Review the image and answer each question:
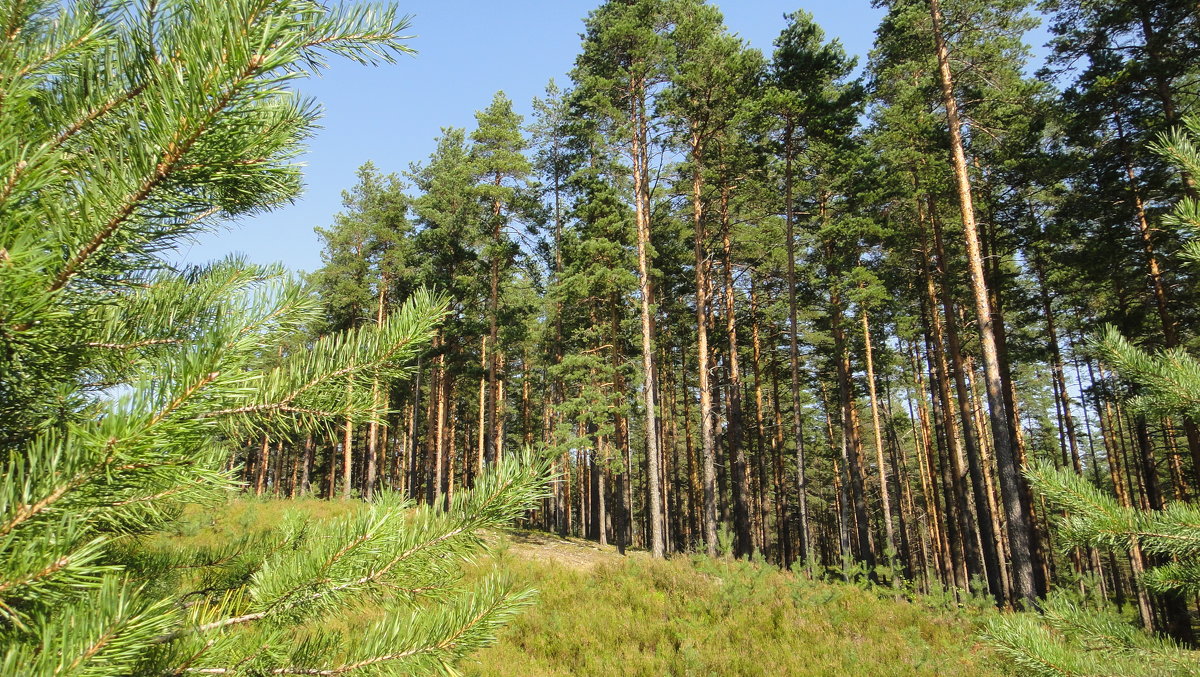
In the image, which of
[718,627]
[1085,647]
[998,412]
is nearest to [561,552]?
[718,627]

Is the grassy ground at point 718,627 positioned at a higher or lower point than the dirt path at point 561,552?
higher

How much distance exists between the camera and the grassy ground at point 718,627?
7906 mm

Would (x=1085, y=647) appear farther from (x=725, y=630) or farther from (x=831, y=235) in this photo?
(x=831, y=235)

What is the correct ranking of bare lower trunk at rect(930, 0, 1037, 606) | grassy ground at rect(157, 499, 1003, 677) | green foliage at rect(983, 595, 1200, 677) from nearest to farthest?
1. green foliage at rect(983, 595, 1200, 677)
2. grassy ground at rect(157, 499, 1003, 677)
3. bare lower trunk at rect(930, 0, 1037, 606)

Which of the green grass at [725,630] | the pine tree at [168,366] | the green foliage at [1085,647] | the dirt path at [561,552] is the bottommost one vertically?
the dirt path at [561,552]

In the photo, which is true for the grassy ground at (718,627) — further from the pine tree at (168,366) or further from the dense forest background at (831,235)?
the pine tree at (168,366)

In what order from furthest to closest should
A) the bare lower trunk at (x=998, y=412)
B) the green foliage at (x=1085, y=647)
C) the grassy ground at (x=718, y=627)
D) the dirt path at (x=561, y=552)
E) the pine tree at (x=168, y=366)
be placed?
the dirt path at (x=561, y=552), the bare lower trunk at (x=998, y=412), the grassy ground at (x=718, y=627), the green foliage at (x=1085, y=647), the pine tree at (x=168, y=366)

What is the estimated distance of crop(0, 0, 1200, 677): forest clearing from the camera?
110 centimetres

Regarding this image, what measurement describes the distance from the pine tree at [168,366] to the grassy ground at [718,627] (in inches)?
199

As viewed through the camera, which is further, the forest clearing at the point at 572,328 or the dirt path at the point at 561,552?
the dirt path at the point at 561,552

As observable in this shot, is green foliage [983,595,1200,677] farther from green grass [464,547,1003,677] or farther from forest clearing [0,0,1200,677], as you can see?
green grass [464,547,1003,677]

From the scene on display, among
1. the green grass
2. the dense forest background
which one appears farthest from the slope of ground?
the dense forest background

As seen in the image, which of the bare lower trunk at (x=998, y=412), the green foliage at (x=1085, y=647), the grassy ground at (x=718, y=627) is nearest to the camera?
the green foliage at (x=1085, y=647)

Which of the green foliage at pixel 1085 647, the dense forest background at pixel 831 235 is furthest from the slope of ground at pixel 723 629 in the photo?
the green foliage at pixel 1085 647
